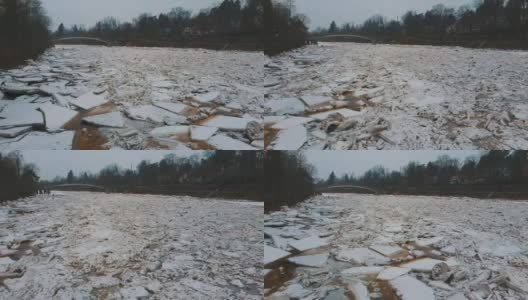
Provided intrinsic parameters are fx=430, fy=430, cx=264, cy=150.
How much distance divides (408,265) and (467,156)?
0.62 m

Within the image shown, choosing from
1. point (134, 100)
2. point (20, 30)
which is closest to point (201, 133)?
point (134, 100)

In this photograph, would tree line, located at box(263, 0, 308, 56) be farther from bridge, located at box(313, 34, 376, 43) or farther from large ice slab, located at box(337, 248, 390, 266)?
large ice slab, located at box(337, 248, 390, 266)

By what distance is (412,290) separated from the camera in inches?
81.6

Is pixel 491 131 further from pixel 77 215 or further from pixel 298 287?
pixel 77 215

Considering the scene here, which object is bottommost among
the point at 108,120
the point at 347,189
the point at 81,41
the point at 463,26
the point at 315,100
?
the point at 347,189

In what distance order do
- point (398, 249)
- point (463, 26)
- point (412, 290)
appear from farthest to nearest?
1. point (463, 26)
2. point (398, 249)
3. point (412, 290)

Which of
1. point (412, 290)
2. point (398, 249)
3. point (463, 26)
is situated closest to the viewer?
point (412, 290)

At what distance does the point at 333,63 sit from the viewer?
91.4 inches

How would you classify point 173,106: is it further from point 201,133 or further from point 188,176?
point 188,176

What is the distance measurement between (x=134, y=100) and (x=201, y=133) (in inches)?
15.0

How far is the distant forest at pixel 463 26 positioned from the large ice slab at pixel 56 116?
5.04 ft

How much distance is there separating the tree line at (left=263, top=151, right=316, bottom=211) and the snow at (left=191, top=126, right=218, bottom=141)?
31 centimetres

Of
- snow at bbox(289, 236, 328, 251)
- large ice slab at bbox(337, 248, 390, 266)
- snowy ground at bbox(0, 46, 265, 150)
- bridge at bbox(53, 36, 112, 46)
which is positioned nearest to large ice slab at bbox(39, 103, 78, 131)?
snowy ground at bbox(0, 46, 265, 150)

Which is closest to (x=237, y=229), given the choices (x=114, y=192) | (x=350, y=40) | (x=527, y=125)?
(x=114, y=192)
